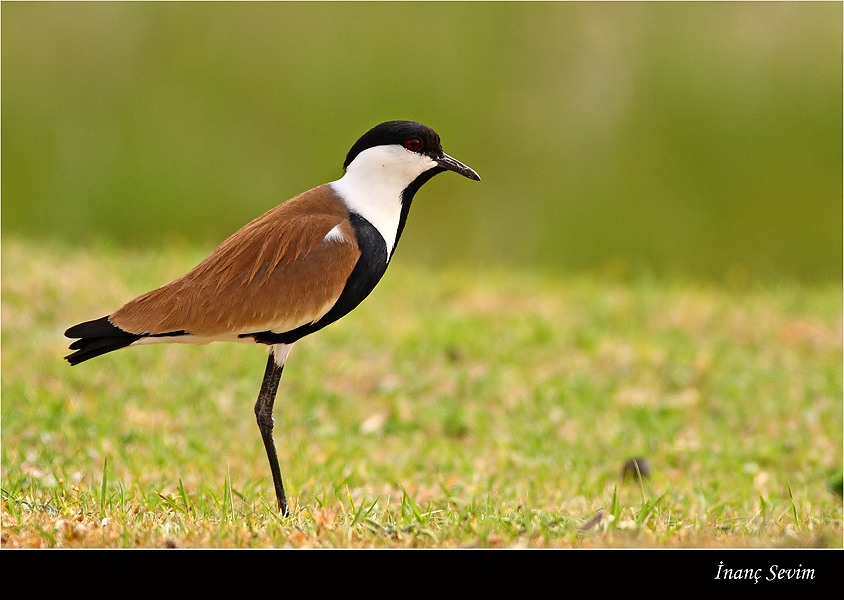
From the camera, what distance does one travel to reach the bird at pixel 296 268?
13.1 ft

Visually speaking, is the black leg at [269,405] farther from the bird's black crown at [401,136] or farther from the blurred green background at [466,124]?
the blurred green background at [466,124]

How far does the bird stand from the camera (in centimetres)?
400

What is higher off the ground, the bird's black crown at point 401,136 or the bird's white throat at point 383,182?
the bird's black crown at point 401,136

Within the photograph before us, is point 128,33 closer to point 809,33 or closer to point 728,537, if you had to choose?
point 809,33

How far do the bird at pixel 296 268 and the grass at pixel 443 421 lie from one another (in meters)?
0.64

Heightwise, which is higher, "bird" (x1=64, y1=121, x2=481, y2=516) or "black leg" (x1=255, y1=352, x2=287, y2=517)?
"bird" (x1=64, y1=121, x2=481, y2=516)

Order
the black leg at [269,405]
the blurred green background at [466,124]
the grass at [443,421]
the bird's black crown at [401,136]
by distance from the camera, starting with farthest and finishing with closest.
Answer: the blurred green background at [466,124] → the black leg at [269,405] → the bird's black crown at [401,136] → the grass at [443,421]

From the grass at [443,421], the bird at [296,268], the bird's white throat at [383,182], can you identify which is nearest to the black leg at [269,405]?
the bird at [296,268]

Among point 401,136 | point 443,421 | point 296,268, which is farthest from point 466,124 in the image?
point 296,268

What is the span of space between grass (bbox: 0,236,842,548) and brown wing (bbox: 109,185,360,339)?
0.69 m

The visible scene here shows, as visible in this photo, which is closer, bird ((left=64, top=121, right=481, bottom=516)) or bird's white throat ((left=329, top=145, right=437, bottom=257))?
bird ((left=64, top=121, right=481, bottom=516))

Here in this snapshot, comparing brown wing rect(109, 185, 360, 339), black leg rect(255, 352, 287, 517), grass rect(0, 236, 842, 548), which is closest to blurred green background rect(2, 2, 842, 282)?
grass rect(0, 236, 842, 548)

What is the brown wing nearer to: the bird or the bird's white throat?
the bird

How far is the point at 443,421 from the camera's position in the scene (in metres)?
6.56
